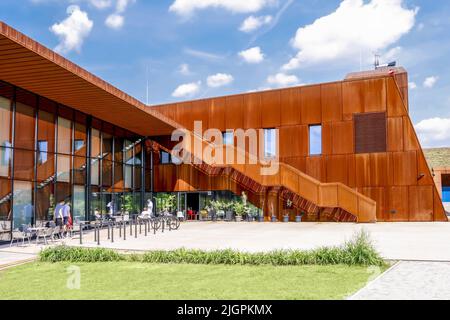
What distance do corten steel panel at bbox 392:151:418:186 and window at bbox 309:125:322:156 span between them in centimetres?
436

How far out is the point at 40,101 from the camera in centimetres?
1842

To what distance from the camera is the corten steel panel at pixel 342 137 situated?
26422 mm

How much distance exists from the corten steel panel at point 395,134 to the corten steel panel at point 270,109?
6714 mm

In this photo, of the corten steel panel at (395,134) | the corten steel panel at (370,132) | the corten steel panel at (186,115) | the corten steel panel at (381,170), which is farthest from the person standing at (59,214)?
the corten steel panel at (395,134)

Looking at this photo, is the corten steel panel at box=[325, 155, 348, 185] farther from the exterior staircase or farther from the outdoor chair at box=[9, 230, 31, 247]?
the outdoor chair at box=[9, 230, 31, 247]

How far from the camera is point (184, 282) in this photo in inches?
337

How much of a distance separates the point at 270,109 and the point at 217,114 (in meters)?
3.70

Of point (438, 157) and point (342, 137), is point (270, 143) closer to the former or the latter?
point (342, 137)

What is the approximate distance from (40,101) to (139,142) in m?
10.7

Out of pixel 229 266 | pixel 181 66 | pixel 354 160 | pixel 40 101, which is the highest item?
pixel 181 66

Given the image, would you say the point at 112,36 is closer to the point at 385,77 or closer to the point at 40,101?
the point at 40,101

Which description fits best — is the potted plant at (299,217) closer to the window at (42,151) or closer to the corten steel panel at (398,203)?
the corten steel panel at (398,203)

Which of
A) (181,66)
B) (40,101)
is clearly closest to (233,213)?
(181,66)
